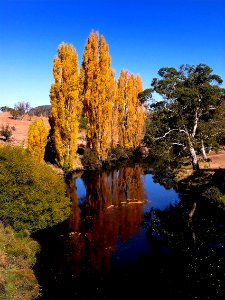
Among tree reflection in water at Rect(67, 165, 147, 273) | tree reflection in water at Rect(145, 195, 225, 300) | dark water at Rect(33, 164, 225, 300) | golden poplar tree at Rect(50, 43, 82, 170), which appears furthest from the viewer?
golden poplar tree at Rect(50, 43, 82, 170)

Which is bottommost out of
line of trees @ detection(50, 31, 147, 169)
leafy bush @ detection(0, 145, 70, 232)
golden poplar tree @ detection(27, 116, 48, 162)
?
leafy bush @ detection(0, 145, 70, 232)

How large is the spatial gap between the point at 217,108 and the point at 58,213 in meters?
29.4

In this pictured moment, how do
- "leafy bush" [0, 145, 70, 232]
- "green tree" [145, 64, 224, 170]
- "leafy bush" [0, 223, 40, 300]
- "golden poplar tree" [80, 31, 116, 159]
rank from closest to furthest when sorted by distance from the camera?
→ 1. "leafy bush" [0, 223, 40, 300]
2. "leafy bush" [0, 145, 70, 232]
3. "green tree" [145, 64, 224, 170]
4. "golden poplar tree" [80, 31, 116, 159]

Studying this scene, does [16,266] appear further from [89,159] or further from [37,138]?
[89,159]

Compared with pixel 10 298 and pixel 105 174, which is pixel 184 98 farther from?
pixel 10 298

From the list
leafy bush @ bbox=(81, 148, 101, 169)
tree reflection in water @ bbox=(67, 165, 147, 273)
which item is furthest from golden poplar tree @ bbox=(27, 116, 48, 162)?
leafy bush @ bbox=(81, 148, 101, 169)

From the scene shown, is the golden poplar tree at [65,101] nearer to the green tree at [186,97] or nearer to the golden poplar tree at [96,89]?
the golden poplar tree at [96,89]

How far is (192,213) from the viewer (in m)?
28.0

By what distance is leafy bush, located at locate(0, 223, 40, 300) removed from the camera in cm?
1484

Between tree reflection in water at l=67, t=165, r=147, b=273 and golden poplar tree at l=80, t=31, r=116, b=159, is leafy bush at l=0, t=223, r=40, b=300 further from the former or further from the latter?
golden poplar tree at l=80, t=31, r=116, b=159

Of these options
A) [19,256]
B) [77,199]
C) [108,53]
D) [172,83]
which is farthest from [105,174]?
[19,256]

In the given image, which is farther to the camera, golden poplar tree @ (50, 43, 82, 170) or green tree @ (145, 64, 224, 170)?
golden poplar tree @ (50, 43, 82, 170)

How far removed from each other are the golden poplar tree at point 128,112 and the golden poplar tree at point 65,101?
23.2 meters

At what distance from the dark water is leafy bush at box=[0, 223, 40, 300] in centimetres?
75
